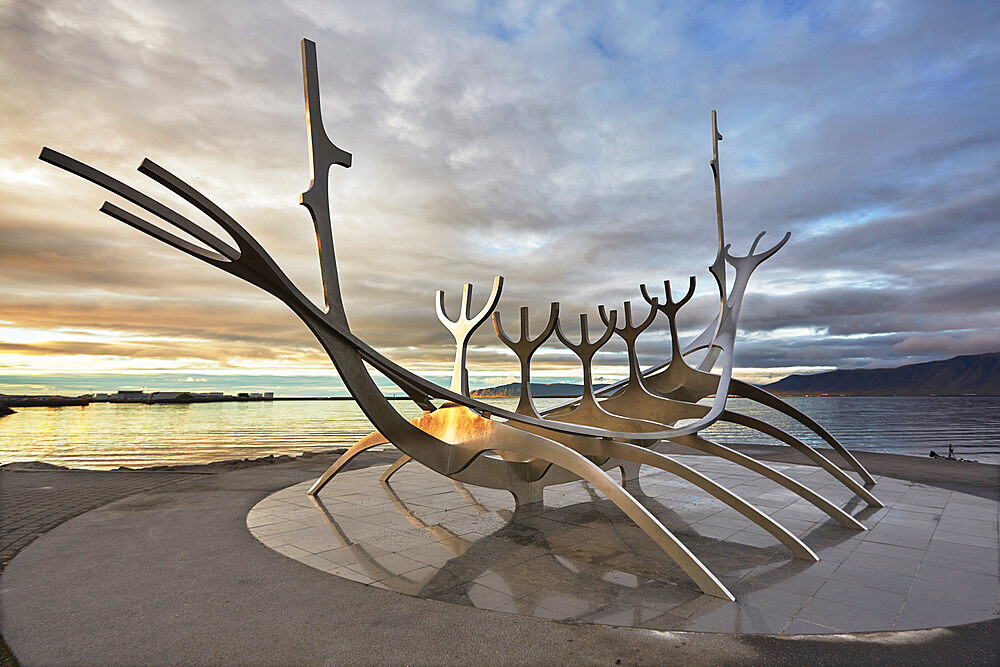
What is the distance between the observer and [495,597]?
17.2ft

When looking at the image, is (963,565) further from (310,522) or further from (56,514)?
(56,514)

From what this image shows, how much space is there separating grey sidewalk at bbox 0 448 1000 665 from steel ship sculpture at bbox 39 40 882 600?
4.48 feet

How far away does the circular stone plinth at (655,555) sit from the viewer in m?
5.00

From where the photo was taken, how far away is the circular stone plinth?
5.00m

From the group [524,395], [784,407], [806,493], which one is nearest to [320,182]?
[524,395]

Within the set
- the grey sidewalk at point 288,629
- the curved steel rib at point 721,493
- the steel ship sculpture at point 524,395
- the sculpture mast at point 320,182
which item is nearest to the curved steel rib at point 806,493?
the steel ship sculpture at point 524,395

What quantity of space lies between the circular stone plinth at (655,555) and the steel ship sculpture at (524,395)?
1.49 ft

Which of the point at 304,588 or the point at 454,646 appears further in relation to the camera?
the point at 304,588

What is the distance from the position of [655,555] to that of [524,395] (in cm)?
329

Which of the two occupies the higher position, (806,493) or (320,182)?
(320,182)

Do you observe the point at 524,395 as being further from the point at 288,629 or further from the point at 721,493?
the point at 288,629

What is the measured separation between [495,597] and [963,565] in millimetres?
5545

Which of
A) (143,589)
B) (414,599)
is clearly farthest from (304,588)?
(143,589)

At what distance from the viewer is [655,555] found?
671cm
